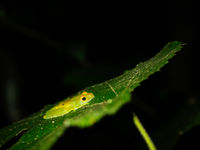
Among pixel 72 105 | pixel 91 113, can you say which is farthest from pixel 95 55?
pixel 91 113

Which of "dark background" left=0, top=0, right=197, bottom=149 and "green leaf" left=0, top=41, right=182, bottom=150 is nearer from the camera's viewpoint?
"green leaf" left=0, top=41, right=182, bottom=150

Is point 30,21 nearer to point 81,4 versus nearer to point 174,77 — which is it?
point 81,4

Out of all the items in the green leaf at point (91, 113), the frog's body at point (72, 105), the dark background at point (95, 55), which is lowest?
the green leaf at point (91, 113)

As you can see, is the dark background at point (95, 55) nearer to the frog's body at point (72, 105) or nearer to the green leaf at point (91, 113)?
the frog's body at point (72, 105)

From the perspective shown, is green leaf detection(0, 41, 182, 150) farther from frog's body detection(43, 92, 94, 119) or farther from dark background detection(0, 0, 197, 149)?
dark background detection(0, 0, 197, 149)

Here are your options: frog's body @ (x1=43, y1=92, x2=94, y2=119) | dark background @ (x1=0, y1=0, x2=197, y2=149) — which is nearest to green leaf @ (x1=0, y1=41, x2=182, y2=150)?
frog's body @ (x1=43, y1=92, x2=94, y2=119)

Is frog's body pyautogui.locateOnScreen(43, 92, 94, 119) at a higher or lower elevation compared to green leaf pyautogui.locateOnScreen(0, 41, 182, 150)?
higher

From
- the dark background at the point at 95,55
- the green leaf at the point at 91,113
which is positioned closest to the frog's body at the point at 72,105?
the green leaf at the point at 91,113
